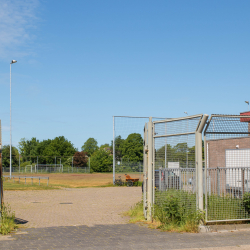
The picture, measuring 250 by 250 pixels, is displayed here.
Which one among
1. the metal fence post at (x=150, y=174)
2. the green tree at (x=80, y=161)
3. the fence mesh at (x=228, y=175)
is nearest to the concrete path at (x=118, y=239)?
the fence mesh at (x=228, y=175)

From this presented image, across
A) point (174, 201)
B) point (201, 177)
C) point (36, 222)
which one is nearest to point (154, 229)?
point (174, 201)

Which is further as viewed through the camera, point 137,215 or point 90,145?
point 90,145

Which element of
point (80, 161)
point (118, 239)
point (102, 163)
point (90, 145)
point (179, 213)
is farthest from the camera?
point (90, 145)

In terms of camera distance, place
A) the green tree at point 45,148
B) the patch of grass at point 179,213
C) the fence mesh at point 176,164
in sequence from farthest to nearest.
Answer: the green tree at point 45,148, the fence mesh at point 176,164, the patch of grass at point 179,213

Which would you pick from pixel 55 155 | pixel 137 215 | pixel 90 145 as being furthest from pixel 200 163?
pixel 90 145

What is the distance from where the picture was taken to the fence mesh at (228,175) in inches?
321

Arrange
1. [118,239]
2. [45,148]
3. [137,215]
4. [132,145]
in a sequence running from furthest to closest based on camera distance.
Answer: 1. [45,148]
2. [132,145]
3. [137,215]
4. [118,239]

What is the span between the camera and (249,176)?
8.46 metres

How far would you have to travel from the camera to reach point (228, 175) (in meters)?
8.57

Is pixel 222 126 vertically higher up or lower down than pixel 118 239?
higher up

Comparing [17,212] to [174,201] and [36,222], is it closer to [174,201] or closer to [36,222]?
[36,222]

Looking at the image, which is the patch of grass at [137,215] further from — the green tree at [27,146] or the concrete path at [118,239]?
the green tree at [27,146]

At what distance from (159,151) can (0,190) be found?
407 centimetres

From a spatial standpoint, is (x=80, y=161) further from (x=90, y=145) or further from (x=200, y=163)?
(x=200, y=163)
